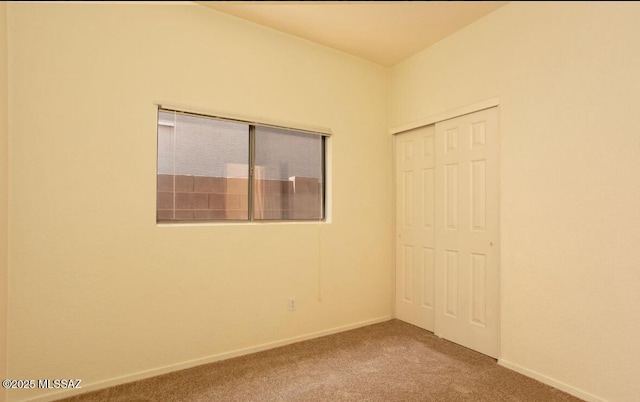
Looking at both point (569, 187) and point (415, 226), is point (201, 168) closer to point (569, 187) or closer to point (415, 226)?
point (415, 226)

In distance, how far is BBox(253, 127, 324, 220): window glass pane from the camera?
117 inches

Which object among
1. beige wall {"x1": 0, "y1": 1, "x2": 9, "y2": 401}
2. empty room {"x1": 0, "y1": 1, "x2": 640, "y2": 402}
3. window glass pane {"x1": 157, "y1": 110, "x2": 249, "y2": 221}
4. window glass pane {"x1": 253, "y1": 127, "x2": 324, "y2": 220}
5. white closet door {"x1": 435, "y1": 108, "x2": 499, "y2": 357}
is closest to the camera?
beige wall {"x1": 0, "y1": 1, "x2": 9, "y2": 401}

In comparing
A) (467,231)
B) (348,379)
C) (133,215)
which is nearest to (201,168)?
(133,215)

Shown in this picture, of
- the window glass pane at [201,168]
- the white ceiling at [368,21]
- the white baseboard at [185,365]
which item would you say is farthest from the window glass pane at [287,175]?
the white baseboard at [185,365]

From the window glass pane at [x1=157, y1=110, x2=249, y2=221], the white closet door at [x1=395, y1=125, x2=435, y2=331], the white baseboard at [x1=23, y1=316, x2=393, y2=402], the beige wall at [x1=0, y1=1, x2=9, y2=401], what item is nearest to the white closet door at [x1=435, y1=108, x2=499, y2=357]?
the white closet door at [x1=395, y1=125, x2=435, y2=331]

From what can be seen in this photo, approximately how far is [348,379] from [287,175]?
1795 millimetres

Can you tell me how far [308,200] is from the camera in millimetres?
3238

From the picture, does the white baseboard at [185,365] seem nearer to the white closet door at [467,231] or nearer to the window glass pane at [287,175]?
the white closet door at [467,231]

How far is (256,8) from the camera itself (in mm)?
2615

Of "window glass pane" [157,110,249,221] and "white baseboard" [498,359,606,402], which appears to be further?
"window glass pane" [157,110,249,221]

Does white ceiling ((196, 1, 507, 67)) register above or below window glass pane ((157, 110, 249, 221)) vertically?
above

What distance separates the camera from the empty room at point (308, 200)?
204cm

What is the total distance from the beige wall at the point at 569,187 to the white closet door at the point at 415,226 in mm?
737

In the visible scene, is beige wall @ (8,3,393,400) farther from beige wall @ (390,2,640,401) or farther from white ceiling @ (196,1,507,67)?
beige wall @ (390,2,640,401)
